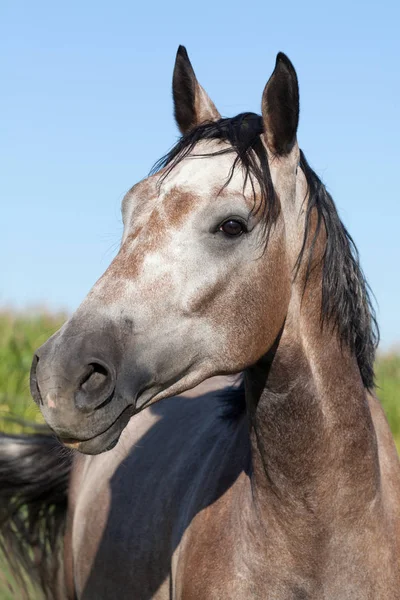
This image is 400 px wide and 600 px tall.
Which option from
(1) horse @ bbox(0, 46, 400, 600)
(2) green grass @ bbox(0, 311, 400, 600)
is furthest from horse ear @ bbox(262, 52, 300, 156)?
(2) green grass @ bbox(0, 311, 400, 600)

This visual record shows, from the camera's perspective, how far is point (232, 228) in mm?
2914

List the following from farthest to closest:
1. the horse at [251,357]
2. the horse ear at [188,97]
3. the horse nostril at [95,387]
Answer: the horse ear at [188,97], the horse at [251,357], the horse nostril at [95,387]

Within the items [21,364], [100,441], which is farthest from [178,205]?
[21,364]

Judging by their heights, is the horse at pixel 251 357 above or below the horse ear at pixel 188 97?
below

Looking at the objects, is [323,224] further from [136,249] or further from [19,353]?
[19,353]

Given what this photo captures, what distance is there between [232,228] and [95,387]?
705mm

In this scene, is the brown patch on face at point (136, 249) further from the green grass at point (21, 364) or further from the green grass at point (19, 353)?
the green grass at point (19, 353)

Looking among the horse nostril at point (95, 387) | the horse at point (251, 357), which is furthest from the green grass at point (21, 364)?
the horse nostril at point (95, 387)

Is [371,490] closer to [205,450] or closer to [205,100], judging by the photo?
[205,450]

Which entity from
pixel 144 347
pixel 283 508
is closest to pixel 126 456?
pixel 283 508

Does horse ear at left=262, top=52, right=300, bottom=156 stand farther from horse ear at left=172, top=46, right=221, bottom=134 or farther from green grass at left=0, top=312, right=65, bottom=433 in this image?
green grass at left=0, top=312, right=65, bottom=433

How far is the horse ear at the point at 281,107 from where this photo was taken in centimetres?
304

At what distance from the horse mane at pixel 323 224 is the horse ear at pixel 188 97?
0.37m

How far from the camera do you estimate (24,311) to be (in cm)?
992
